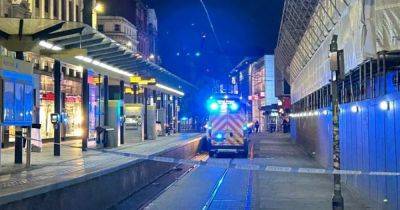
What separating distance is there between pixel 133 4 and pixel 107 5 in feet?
11.6

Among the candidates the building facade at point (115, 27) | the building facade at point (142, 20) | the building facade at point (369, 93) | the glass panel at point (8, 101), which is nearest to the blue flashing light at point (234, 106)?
the building facade at point (369, 93)

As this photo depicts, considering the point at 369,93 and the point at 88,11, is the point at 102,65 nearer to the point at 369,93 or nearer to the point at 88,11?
the point at 369,93

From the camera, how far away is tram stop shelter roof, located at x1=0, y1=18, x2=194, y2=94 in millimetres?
15992

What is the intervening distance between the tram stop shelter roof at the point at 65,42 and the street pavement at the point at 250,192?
206 inches

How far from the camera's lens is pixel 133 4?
84500mm

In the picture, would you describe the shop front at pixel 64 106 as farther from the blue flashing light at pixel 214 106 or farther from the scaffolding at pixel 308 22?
the scaffolding at pixel 308 22

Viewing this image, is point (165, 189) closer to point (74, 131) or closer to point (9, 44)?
point (9, 44)

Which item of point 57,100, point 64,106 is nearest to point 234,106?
point 64,106

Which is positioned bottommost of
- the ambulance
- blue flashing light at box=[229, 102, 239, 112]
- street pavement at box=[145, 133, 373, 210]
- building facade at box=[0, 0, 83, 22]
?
street pavement at box=[145, 133, 373, 210]

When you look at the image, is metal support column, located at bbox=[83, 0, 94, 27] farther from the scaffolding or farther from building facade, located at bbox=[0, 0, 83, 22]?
the scaffolding

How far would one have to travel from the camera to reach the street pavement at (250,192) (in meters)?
14.8

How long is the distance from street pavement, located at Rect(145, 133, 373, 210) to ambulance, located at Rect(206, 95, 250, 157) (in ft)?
29.5

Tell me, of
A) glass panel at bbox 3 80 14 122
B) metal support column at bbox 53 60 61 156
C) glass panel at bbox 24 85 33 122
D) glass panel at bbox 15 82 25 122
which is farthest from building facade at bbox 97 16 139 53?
glass panel at bbox 3 80 14 122

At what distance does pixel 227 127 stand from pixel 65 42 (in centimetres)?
1573
